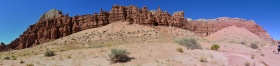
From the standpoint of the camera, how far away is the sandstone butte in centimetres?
8188

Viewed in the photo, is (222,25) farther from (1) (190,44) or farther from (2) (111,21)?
(1) (190,44)

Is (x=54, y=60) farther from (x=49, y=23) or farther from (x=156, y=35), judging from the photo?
(x=49, y=23)

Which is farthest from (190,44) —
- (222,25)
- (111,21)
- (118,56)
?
(222,25)

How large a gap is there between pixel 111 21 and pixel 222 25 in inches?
1503

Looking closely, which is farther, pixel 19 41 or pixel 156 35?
pixel 19 41

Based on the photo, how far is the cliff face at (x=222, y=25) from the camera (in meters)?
92.8

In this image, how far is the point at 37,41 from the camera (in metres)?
89.9

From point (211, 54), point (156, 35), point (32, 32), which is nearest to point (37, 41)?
point (32, 32)

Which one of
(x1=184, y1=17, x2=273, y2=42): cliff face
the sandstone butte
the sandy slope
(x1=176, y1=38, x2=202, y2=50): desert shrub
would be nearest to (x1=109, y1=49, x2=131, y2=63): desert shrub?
(x1=176, y1=38, x2=202, y2=50): desert shrub

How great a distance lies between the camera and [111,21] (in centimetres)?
8250

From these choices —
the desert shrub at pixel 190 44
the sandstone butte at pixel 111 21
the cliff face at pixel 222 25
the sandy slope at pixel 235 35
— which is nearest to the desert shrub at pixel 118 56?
the desert shrub at pixel 190 44

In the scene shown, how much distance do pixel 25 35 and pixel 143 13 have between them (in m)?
41.3

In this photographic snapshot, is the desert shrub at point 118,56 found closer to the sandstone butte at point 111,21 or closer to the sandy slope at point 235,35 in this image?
the sandstone butte at point 111,21

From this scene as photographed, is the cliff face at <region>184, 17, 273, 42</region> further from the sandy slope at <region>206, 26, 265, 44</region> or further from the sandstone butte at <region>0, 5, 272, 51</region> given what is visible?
the sandy slope at <region>206, 26, 265, 44</region>
